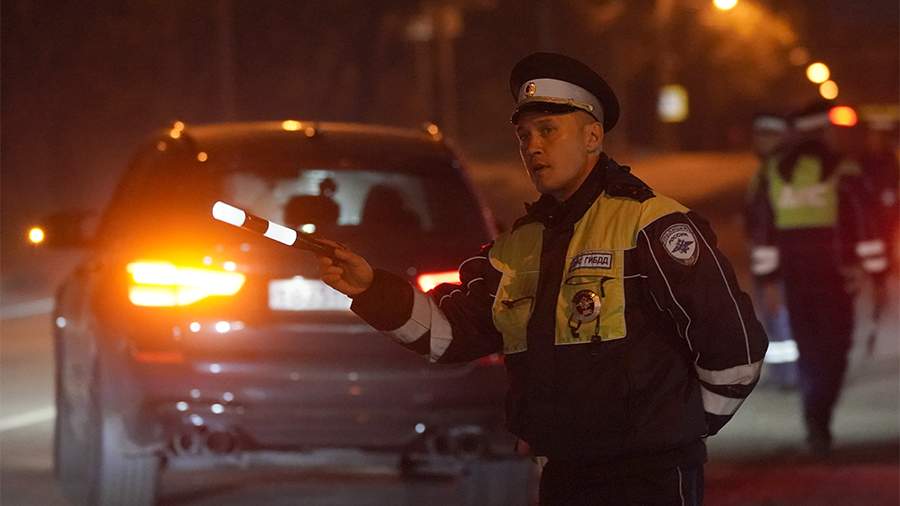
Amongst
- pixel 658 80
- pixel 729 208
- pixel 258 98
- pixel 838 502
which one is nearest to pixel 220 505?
pixel 838 502

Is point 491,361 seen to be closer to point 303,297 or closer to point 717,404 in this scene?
point 303,297

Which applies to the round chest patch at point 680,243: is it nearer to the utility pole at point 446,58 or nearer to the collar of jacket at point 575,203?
the collar of jacket at point 575,203

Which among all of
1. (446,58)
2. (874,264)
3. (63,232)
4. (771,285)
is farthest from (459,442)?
Result: (446,58)

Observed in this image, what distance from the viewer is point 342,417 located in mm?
7418

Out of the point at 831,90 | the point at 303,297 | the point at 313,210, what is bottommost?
the point at 303,297

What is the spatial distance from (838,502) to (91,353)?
120 inches

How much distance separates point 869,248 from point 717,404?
6.21 m

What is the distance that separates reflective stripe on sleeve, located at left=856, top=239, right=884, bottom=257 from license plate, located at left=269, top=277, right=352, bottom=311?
368 centimetres

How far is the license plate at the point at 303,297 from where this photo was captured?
294 inches

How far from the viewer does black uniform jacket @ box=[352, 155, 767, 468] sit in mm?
4301

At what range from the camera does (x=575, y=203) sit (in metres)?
4.45

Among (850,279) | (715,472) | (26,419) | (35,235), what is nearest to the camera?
(35,235)

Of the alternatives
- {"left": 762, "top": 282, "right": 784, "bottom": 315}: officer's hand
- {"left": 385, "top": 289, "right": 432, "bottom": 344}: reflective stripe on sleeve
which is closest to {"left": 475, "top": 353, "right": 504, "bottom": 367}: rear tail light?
{"left": 385, "top": 289, "right": 432, "bottom": 344}: reflective stripe on sleeve

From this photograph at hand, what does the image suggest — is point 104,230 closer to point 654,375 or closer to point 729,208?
point 654,375
